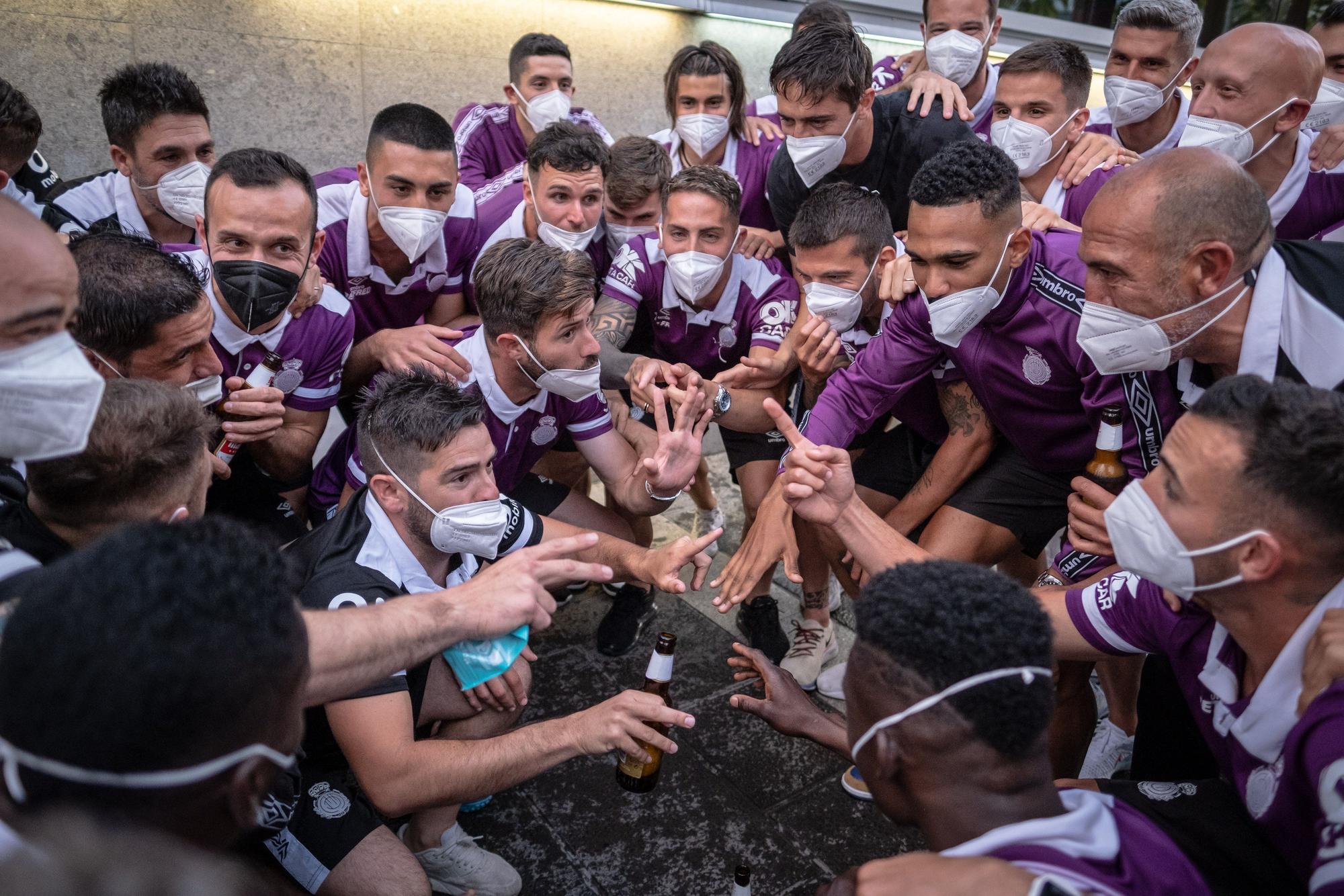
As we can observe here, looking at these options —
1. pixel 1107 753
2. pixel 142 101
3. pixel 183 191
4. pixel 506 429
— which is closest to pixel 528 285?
pixel 506 429

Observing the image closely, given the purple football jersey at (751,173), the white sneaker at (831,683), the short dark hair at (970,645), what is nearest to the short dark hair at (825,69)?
the purple football jersey at (751,173)

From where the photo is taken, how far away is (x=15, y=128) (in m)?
4.25

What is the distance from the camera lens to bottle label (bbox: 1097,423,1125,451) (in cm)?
346

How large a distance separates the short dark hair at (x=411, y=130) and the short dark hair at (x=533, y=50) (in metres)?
1.76

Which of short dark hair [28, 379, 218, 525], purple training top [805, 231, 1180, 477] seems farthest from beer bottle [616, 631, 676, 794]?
short dark hair [28, 379, 218, 525]

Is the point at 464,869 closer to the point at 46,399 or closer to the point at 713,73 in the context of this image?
the point at 46,399

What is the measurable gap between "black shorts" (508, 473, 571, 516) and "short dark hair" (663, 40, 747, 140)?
263cm

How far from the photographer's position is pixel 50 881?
0.90 metres

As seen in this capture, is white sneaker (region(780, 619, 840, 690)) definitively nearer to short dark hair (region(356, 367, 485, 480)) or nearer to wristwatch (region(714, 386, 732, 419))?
wristwatch (region(714, 386, 732, 419))

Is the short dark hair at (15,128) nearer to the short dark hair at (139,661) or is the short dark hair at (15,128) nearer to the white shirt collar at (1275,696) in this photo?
the short dark hair at (139,661)

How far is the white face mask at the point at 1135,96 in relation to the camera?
5.07 m

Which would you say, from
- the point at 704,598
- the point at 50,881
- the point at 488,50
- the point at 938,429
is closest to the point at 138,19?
the point at 488,50

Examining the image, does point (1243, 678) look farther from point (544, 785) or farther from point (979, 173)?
point (544, 785)

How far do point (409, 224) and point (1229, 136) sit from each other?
3.90m
